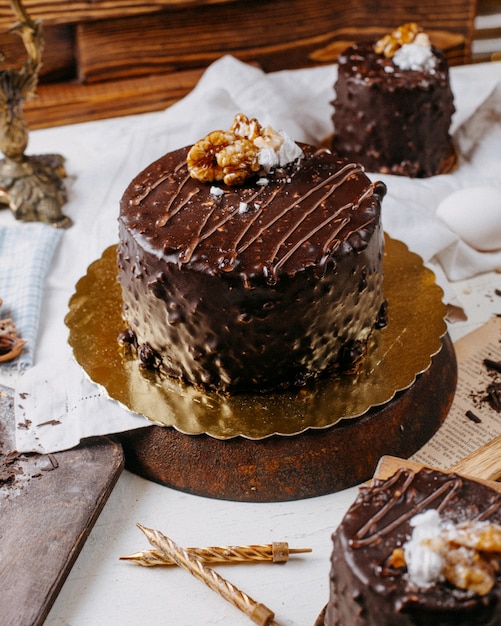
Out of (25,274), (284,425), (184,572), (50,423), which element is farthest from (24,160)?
(184,572)

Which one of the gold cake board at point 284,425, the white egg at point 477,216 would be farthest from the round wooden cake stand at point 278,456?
the white egg at point 477,216

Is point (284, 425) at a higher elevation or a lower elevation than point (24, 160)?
higher

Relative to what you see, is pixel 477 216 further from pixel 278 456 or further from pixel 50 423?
pixel 50 423

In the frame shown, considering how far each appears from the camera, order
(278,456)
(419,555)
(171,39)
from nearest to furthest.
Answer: (419,555) → (278,456) → (171,39)

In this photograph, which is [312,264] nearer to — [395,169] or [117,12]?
[395,169]

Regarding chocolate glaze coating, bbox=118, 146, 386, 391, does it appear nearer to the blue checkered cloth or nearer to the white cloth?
the white cloth

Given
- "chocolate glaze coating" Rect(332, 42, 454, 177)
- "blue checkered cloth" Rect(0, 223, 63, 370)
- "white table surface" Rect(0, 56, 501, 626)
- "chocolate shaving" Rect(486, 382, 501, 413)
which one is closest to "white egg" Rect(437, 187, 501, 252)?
"chocolate glaze coating" Rect(332, 42, 454, 177)
